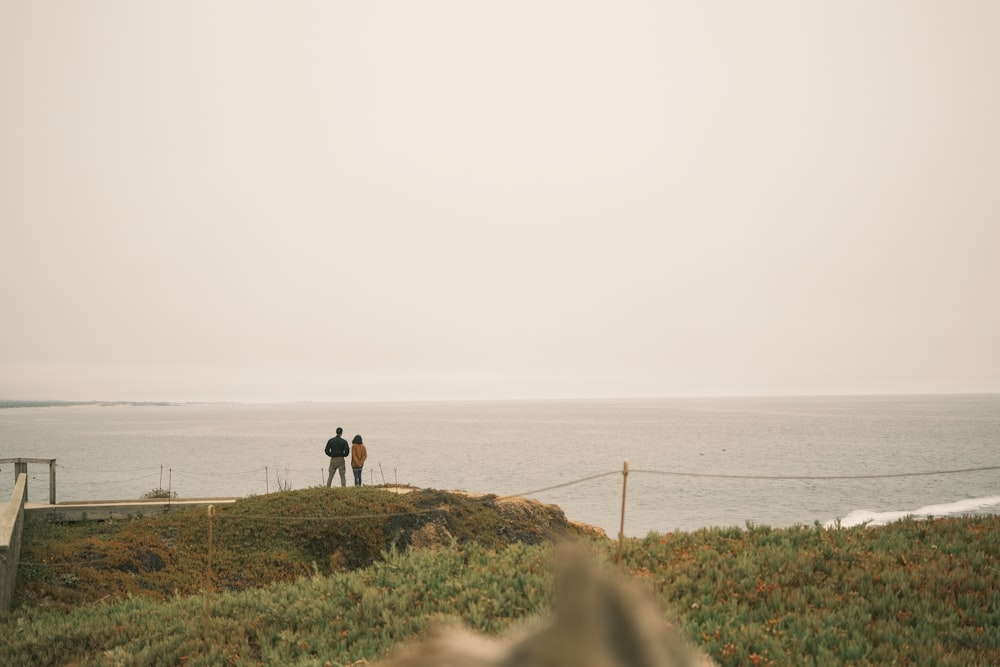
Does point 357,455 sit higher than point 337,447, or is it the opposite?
point 337,447

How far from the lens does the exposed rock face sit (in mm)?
1744

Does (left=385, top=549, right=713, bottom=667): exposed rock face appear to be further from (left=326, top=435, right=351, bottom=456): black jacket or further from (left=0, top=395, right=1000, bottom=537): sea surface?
(left=326, top=435, right=351, bottom=456): black jacket

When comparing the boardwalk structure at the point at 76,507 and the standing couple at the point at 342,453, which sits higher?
the standing couple at the point at 342,453

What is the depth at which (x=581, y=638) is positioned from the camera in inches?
68.8

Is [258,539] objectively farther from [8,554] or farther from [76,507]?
[76,507]

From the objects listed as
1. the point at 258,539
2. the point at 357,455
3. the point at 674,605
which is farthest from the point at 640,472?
the point at 674,605

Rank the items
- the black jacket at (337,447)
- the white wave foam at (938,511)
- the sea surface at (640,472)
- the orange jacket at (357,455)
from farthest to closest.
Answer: the sea surface at (640,472), the white wave foam at (938,511), the orange jacket at (357,455), the black jacket at (337,447)

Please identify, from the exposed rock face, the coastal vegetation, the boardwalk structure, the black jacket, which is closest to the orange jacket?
the black jacket

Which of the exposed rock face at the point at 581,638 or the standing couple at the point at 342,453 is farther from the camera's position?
the standing couple at the point at 342,453

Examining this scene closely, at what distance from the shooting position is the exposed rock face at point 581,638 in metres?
1.74

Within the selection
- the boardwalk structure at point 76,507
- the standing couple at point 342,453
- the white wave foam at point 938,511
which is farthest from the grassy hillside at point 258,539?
the white wave foam at point 938,511

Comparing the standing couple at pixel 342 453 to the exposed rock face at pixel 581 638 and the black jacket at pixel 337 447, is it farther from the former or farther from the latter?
the exposed rock face at pixel 581 638

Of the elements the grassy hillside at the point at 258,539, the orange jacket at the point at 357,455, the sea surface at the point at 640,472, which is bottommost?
the sea surface at the point at 640,472

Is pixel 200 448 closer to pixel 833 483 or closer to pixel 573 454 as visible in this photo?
pixel 573 454
